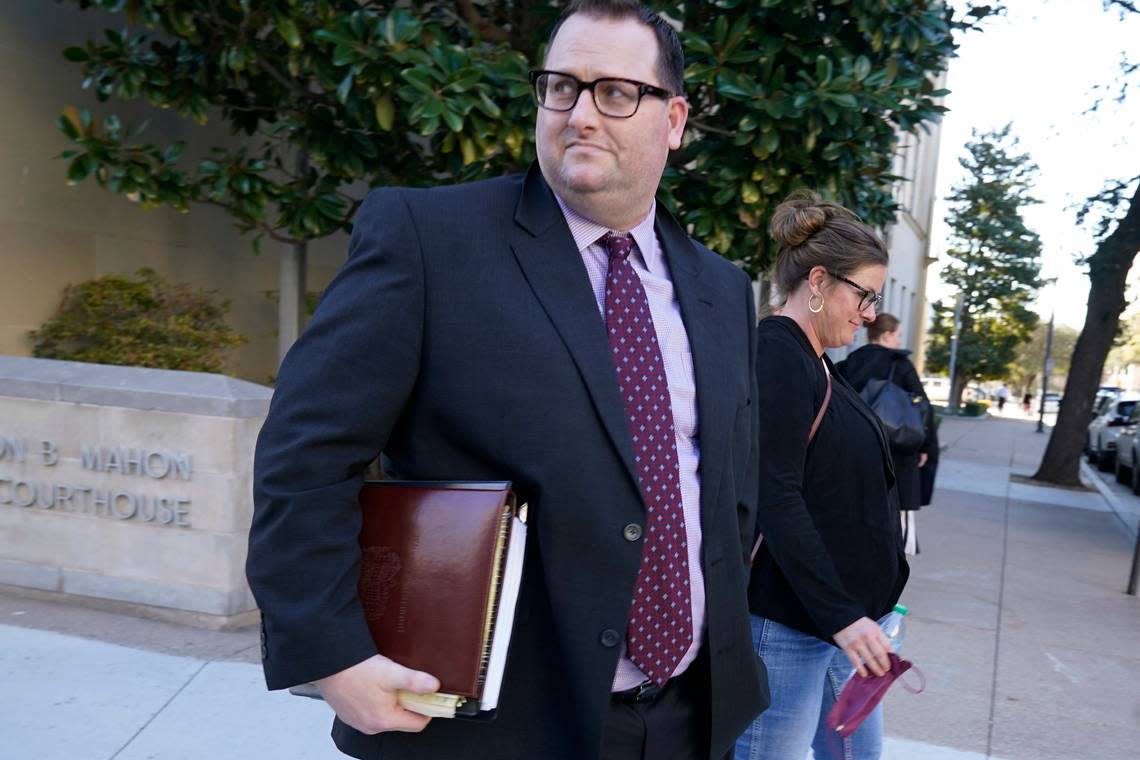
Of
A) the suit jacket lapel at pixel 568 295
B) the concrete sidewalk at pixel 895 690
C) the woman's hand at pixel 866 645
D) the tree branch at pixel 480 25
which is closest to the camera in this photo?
the suit jacket lapel at pixel 568 295

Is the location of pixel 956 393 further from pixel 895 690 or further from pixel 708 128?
pixel 895 690

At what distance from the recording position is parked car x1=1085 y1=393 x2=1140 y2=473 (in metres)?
22.4

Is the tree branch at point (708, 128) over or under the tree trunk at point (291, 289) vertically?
over

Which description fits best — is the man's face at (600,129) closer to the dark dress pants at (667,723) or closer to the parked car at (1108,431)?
the dark dress pants at (667,723)

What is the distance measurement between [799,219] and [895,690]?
337cm

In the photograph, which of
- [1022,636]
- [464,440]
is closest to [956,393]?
[1022,636]

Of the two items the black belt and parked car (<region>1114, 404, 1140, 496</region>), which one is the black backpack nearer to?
the black belt

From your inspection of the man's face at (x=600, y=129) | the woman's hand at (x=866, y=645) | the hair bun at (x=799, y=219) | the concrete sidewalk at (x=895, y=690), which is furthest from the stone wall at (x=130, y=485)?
the man's face at (x=600, y=129)

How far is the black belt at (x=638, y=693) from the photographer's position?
1834 millimetres

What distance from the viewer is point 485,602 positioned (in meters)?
1.58

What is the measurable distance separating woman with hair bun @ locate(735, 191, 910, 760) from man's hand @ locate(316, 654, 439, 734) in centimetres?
128

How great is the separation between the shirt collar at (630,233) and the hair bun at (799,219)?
3.04 ft

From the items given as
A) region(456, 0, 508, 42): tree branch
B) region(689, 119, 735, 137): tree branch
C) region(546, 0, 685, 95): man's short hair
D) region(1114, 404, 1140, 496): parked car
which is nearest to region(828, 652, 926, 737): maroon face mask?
region(546, 0, 685, 95): man's short hair

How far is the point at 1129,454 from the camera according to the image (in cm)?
1892
